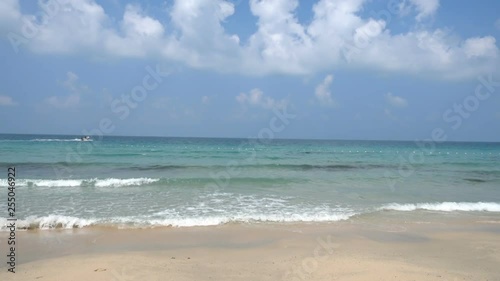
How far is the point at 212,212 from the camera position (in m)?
11.0

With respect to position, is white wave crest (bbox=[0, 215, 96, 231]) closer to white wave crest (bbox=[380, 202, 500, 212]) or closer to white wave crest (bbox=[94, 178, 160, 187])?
white wave crest (bbox=[94, 178, 160, 187])

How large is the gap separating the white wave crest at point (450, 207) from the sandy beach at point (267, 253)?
2352mm

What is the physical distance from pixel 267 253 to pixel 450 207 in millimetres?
9295

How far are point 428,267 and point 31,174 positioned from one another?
73.9 feet

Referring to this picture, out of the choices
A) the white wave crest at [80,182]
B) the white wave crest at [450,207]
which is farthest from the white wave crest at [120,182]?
the white wave crest at [450,207]

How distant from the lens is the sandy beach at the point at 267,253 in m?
5.91

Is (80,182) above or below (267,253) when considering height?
below

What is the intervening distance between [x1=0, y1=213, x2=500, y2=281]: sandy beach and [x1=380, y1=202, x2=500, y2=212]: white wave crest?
2.35 m

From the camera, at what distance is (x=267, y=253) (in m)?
7.14

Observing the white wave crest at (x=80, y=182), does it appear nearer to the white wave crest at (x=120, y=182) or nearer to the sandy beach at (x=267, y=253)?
the white wave crest at (x=120, y=182)

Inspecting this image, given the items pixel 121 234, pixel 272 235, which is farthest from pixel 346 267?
pixel 121 234

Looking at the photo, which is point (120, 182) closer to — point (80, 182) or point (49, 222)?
point (80, 182)

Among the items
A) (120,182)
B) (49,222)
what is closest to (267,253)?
(49,222)

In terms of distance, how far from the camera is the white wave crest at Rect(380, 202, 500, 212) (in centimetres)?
1245
